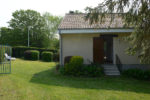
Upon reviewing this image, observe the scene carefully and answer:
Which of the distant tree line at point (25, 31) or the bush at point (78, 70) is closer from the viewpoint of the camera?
the bush at point (78, 70)

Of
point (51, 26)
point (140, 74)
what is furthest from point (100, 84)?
point (51, 26)

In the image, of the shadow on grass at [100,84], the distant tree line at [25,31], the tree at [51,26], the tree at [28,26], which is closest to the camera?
the shadow on grass at [100,84]

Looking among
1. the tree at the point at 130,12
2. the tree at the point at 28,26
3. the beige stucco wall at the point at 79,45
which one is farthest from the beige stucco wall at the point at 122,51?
the tree at the point at 28,26

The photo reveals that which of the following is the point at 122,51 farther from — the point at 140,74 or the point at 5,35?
the point at 5,35

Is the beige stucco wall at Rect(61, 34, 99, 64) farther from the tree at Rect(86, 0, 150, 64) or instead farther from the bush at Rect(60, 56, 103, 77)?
the tree at Rect(86, 0, 150, 64)

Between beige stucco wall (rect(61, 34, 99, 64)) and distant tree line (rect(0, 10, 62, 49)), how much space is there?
2231 cm

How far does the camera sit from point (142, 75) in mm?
8211

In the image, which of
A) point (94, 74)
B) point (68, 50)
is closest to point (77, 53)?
point (68, 50)

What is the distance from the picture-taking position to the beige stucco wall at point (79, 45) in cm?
989

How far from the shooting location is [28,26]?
1309 inches

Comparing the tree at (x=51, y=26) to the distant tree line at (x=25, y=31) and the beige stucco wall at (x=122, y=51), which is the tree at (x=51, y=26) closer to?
the distant tree line at (x=25, y=31)

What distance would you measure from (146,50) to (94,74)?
11.8ft

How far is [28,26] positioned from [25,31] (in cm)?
146

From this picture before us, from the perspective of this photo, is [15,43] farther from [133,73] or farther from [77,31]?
[133,73]
